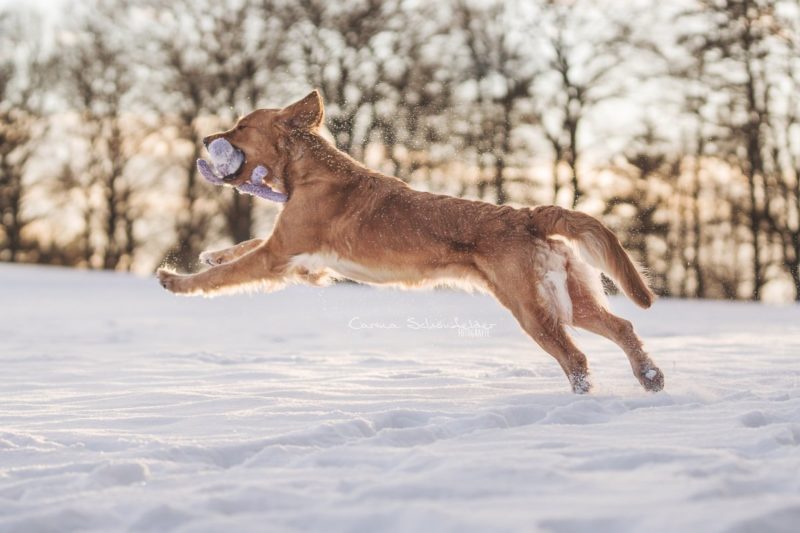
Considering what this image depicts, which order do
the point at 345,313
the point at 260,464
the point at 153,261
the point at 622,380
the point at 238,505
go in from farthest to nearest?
the point at 153,261 → the point at 345,313 → the point at 622,380 → the point at 260,464 → the point at 238,505

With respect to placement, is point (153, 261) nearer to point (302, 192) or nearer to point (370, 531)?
point (302, 192)

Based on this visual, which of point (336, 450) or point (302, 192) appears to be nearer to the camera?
point (336, 450)

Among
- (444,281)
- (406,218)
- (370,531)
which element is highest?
(406,218)

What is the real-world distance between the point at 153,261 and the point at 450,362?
21.9m

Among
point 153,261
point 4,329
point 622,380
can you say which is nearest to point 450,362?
point 622,380

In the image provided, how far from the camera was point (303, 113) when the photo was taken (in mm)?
5641

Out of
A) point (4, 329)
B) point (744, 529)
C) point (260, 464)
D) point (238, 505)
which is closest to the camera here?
point (744, 529)

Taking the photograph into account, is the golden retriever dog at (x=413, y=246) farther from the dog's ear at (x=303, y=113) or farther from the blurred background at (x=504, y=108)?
the blurred background at (x=504, y=108)

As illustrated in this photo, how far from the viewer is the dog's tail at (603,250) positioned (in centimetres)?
480

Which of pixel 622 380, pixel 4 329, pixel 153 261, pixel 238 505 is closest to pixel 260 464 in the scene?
pixel 238 505

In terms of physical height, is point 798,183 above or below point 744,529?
above

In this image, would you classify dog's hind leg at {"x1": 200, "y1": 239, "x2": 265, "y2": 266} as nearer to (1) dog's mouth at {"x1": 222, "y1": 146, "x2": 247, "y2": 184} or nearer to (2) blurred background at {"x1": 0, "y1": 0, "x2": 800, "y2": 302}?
(1) dog's mouth at {"x1": 222, "y1": 146, "x2": 247, "y2": 184}

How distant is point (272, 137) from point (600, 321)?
2241 millimetres

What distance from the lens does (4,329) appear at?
10.7m
